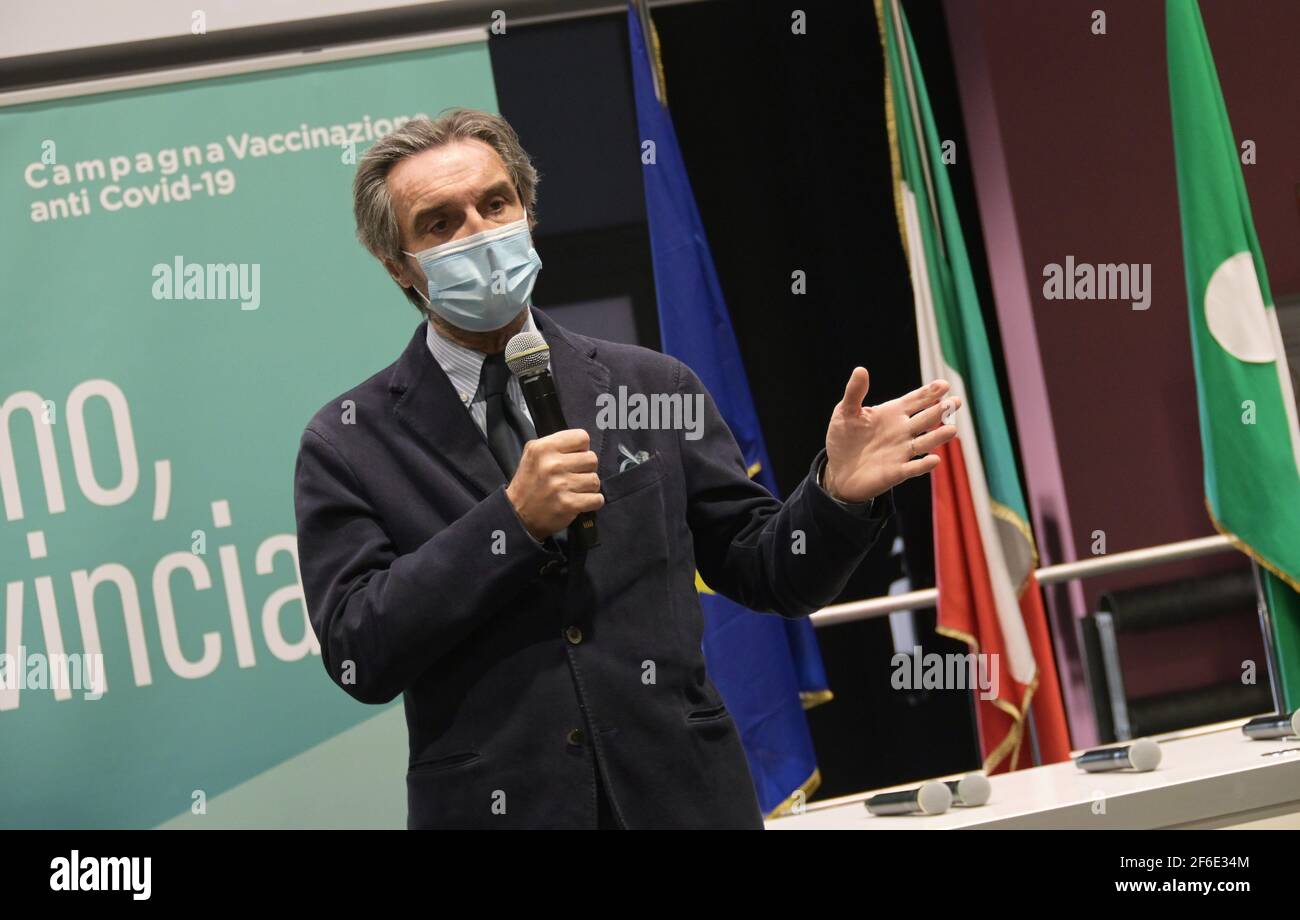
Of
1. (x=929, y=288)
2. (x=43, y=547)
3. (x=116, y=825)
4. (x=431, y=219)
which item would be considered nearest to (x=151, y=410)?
(x=43, y=547)

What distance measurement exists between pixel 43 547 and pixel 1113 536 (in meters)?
3.59

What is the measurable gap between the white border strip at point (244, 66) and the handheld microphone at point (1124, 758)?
259cm

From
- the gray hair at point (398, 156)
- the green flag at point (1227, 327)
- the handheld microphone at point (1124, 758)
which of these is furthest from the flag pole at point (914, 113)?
the gray hair at point (398, 156)

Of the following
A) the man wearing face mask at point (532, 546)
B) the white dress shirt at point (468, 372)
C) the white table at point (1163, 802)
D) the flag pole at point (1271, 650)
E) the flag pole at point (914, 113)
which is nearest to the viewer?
the man wearing face mask at point (532, 546)

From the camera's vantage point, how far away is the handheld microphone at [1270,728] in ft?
8.87

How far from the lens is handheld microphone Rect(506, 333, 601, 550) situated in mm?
1687

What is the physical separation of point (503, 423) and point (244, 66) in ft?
7.82

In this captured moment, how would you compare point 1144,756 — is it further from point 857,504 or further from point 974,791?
point 857,504

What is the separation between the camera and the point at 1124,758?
259 cm

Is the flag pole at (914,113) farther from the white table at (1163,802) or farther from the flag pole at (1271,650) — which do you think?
the white table at (1163,802)

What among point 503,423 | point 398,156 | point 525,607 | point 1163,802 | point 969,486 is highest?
point 398,156

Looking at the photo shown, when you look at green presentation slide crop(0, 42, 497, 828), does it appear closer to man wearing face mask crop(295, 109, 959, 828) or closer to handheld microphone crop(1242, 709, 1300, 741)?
man wearing face mask crop(295, 109, 959, 828)

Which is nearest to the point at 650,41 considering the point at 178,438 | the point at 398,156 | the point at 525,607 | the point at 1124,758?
the point at 178,438
